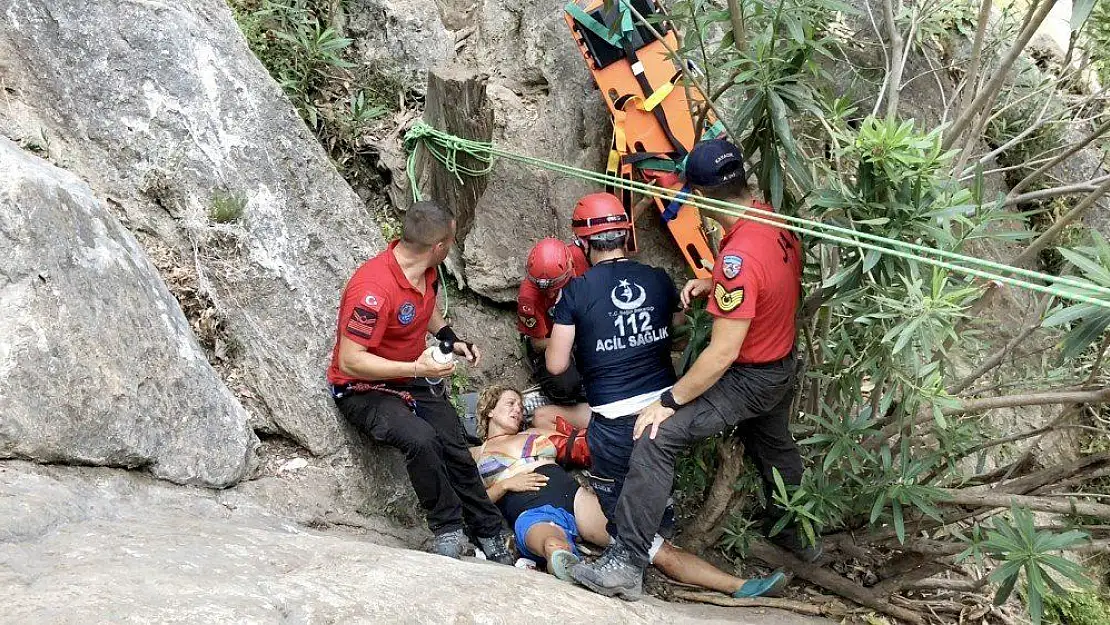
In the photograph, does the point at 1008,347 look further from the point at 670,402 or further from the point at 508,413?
the point at 508,413

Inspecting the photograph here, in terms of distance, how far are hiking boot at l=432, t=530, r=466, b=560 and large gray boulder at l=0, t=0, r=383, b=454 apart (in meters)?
0.69

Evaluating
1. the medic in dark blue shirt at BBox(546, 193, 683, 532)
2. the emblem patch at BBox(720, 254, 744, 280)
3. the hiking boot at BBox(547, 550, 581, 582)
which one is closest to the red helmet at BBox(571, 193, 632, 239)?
the medic in dark blue shirt at BBox(546, 193, 683, 532)

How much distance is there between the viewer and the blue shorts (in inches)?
187

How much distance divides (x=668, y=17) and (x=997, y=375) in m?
2.35

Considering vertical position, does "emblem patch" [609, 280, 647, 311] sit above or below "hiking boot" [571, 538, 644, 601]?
above

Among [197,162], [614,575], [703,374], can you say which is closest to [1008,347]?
[703,374]

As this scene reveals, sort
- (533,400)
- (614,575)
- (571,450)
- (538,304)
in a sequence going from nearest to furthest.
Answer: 1. (614,575)
2. (571,450)
3. (538,304)
4. (533,400)

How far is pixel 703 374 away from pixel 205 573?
2102mm

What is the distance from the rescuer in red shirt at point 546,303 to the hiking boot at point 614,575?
5.29 feet

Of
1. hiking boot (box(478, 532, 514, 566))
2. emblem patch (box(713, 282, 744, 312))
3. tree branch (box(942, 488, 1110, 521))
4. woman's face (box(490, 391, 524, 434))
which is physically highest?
emblem patch (box(713, 282, 744, 312))

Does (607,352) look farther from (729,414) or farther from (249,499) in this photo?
(249,499)

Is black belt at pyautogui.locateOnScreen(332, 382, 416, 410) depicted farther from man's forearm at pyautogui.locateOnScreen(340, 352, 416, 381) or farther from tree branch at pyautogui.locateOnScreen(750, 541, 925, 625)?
tree branch at pyautogui.locateOnScreen(750, 541, 925, 625)

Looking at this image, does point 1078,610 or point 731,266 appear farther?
point 1078,610

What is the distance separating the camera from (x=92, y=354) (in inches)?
145
